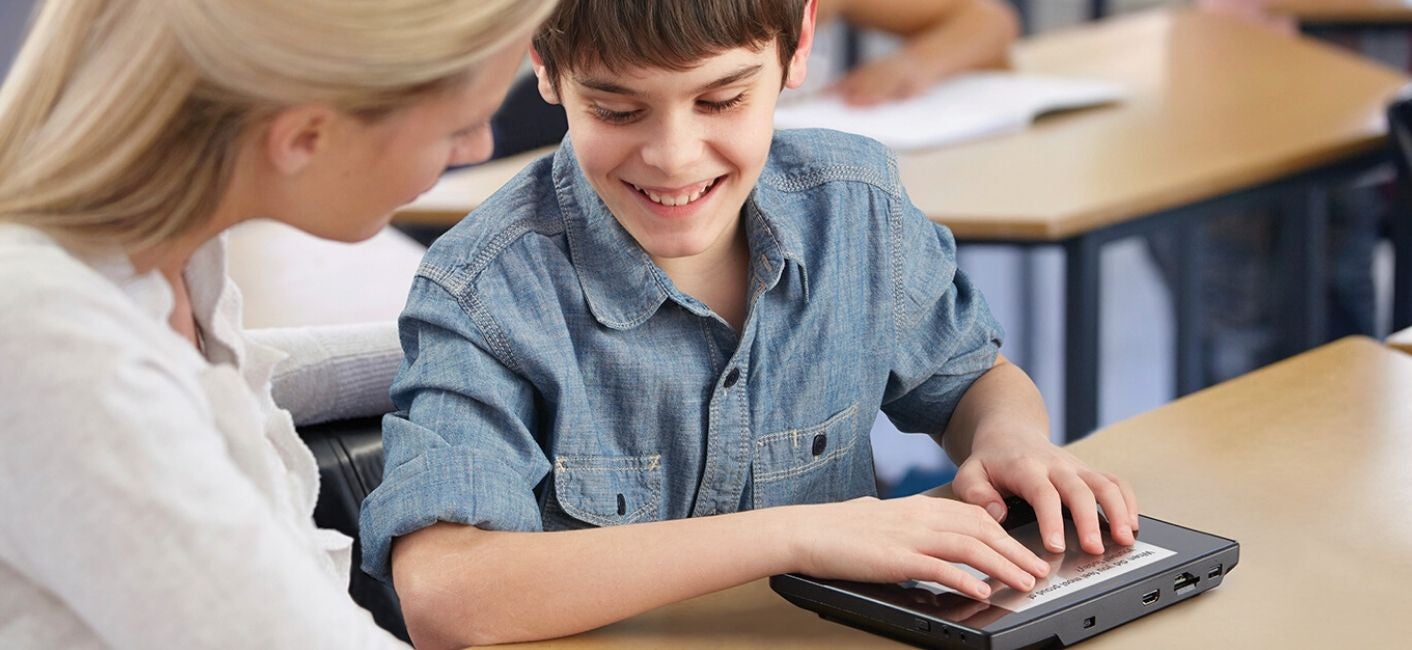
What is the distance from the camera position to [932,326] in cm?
131

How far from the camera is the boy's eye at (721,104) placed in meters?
1.11

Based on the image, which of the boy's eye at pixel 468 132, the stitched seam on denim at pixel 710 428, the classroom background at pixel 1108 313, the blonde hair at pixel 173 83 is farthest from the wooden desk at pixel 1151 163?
the blonde hair at pixel 173 83

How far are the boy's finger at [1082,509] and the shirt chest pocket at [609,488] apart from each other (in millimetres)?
289

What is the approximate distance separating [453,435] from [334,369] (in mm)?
277

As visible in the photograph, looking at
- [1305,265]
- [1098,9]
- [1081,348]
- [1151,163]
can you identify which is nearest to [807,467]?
[1081,348]

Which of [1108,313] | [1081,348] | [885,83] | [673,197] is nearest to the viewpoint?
[673,197]

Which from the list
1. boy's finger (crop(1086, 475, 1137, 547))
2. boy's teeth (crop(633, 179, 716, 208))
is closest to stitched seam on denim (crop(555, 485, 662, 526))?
boy's teeth (crop(633, 179, 716, 208))

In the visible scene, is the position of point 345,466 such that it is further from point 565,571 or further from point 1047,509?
point 1047,509

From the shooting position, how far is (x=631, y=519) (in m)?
1.16

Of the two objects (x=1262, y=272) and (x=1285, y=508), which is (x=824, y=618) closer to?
(x=1285, y=508)

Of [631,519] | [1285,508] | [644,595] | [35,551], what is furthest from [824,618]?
[35,551]

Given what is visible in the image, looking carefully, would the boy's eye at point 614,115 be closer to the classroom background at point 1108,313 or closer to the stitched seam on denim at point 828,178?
the stitched seam on denim at point 828,178

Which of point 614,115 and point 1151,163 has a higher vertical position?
point 614,115

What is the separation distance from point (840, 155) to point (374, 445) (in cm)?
43
